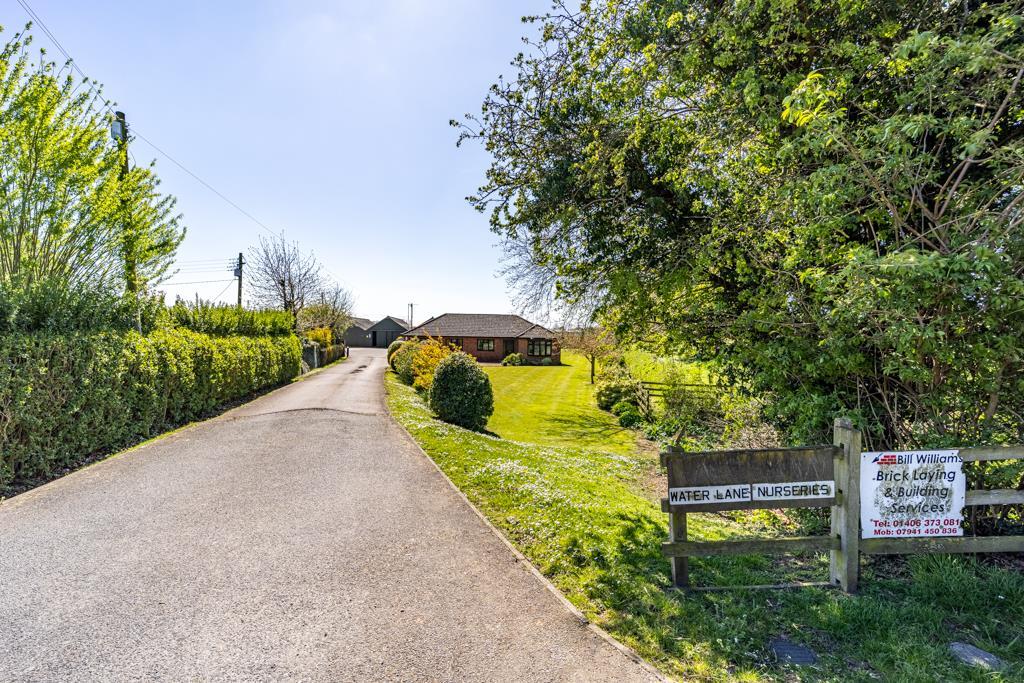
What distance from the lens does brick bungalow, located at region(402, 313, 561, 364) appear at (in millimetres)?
49031

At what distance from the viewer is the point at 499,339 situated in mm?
50188

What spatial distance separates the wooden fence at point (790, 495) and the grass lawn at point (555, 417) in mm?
9425

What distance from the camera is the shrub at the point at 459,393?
13.6m

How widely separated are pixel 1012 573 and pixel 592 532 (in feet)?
12.0

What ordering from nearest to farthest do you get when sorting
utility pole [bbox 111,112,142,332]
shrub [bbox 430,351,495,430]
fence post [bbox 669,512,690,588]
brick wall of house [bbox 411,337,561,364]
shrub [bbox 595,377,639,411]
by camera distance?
fence post [bbox 669,512,690,588] < utility pole [bbox 111,112,142,332] < shrub [bbox 430,351,495,430] < shrub [bbox 595,377,639,411] < brick wall of house [bbox 411,337,561,364]

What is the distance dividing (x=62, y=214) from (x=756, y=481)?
1253 cm

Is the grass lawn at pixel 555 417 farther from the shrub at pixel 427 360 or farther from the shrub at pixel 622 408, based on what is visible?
the shrub at pixel 427 360

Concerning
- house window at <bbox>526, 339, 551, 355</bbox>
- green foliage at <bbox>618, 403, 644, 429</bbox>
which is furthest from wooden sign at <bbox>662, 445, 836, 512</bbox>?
house window at <bbox>526, 339, 551, 355</bbox>

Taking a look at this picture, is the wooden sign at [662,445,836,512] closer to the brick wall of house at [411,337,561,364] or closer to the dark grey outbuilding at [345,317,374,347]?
the brick wall of house at [411,337,561,364]

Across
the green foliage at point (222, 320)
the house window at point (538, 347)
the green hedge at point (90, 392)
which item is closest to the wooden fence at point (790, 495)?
the green hedge at point (90, 392)

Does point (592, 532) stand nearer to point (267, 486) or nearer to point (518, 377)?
point (267, 486)

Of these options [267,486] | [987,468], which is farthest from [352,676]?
[987,468]

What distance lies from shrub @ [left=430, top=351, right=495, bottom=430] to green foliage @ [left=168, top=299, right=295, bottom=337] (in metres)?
7.18

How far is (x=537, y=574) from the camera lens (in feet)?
14.3
